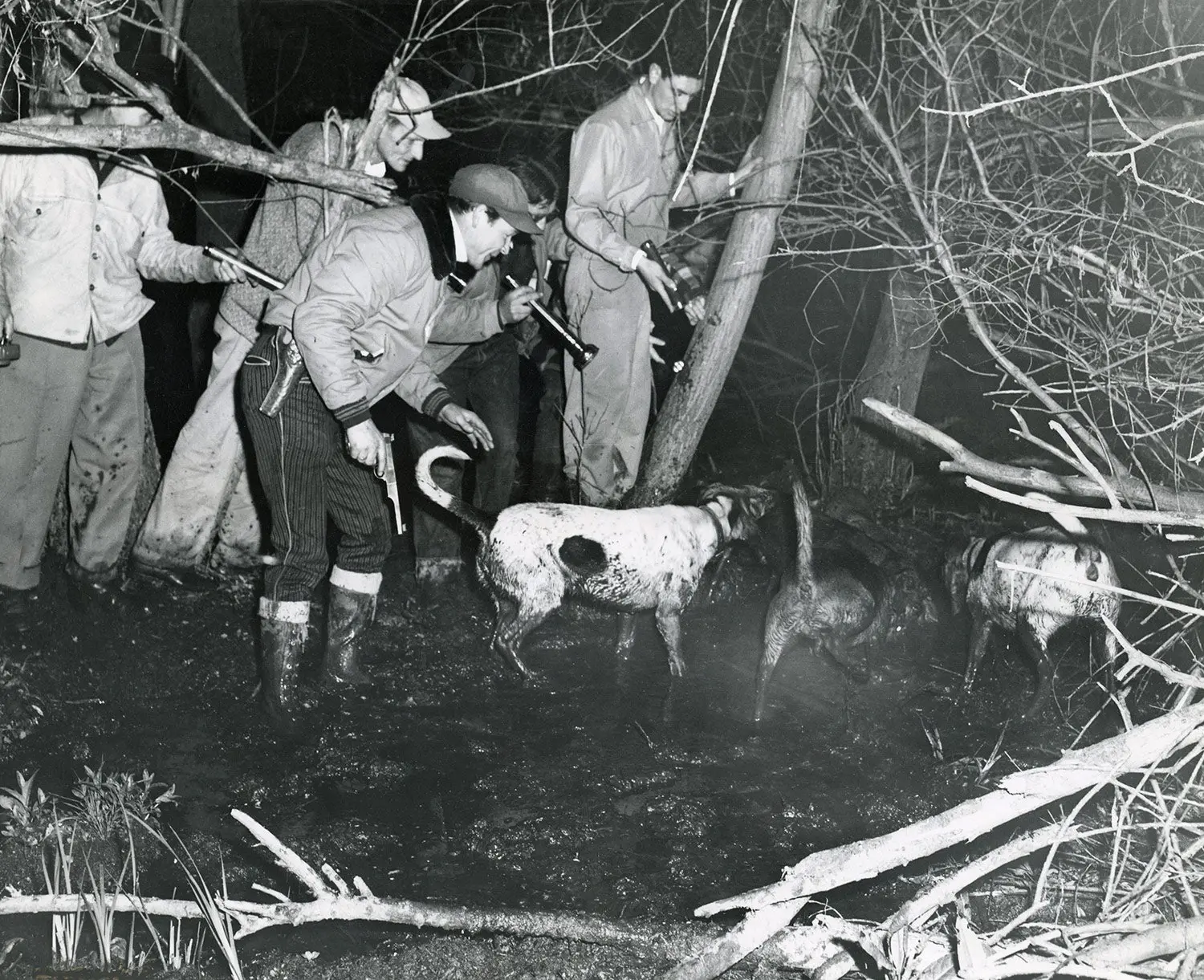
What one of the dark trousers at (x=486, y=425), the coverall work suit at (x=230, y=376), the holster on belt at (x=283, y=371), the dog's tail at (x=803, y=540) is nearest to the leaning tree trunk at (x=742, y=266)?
the dark trousers at (x=486, y=425)

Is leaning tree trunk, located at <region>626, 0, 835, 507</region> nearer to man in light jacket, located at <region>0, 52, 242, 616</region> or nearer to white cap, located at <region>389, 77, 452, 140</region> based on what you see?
white cap, located at <region>389, 77, 452, 140</region>

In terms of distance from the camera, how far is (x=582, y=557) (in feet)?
17.7

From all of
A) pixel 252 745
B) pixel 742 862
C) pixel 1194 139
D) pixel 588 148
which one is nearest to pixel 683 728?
pixel 742 862

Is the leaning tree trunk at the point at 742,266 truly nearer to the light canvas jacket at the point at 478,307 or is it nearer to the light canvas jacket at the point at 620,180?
the light canvas jacket at the point at 620,180

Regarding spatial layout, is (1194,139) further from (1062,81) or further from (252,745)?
(252,745)

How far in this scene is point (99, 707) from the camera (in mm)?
4879

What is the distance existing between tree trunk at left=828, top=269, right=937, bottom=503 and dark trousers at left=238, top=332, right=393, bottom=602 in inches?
143

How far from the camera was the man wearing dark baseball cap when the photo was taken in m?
4.39

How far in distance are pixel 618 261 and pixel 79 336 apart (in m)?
2.48

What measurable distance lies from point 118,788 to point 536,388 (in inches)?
157

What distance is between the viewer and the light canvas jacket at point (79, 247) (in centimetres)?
484

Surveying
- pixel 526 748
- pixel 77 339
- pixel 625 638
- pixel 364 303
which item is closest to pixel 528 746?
pixel 526 748

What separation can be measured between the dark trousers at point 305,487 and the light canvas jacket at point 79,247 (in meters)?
0.93

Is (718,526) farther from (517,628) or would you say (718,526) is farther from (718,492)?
(517,628)
